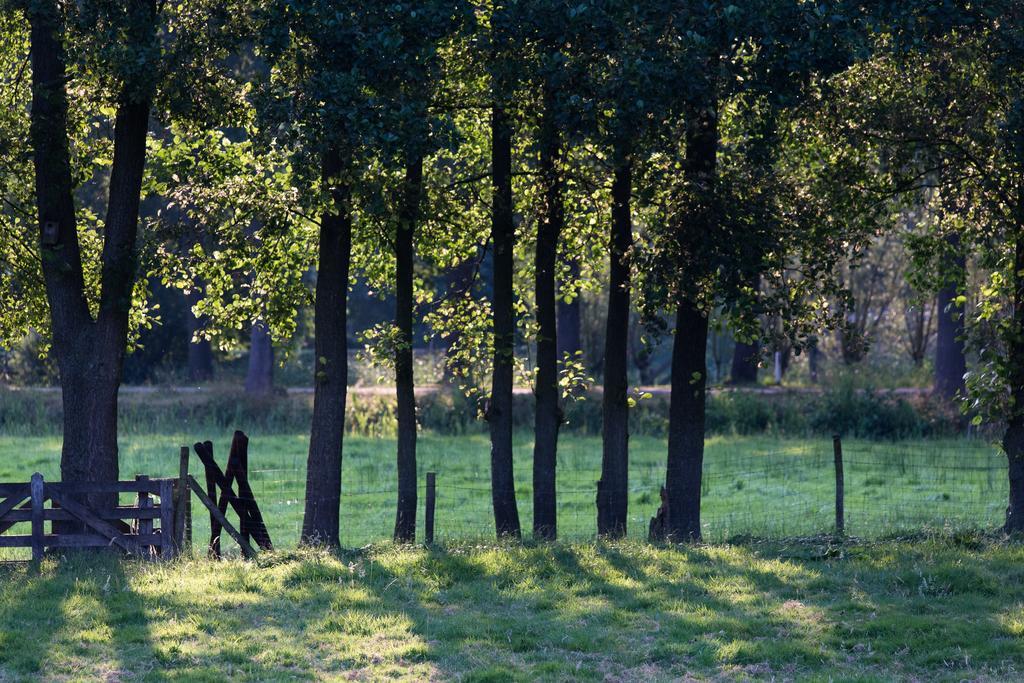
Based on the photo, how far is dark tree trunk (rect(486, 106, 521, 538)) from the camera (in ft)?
58.1

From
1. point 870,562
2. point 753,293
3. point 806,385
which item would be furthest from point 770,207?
point 806,385

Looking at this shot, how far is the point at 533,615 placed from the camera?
41.2 feet

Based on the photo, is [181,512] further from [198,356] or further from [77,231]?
[198,356]

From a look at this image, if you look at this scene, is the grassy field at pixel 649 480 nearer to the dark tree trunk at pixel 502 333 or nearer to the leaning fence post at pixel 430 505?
the dark tree trunk at pixel 502 333

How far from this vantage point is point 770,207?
15.6 metres

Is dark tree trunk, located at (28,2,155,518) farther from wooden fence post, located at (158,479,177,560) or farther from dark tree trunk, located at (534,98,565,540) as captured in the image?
dark tree trunk, located at (534,98,565,540)

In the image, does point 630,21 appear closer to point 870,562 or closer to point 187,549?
point 870,562

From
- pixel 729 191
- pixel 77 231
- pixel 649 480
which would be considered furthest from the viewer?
pixel 649 480

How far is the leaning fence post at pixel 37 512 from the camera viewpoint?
1516cm

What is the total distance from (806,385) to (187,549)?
31855 millimetres

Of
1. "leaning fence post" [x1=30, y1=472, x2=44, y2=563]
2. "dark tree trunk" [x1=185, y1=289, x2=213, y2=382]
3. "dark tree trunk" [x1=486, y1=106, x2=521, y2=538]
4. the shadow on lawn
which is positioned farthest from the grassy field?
"dark tree trunk" [x1=185, y1=289, x2=213, y2=382]

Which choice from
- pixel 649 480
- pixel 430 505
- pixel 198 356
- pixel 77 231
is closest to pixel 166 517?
pixel 430 505

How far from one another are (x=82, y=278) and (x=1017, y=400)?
41.3 feet

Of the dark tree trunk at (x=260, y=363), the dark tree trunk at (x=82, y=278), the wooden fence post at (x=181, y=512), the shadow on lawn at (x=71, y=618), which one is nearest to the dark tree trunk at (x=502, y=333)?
the wooden fence post at (x=181, y=512)
